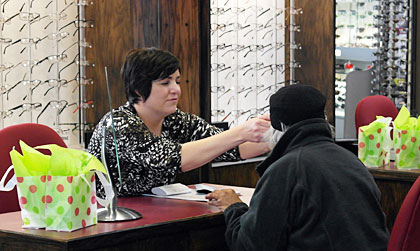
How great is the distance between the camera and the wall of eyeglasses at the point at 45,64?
13.6 ft

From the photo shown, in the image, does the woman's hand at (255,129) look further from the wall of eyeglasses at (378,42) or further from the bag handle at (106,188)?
the wall of eyeglasses at (378,42)

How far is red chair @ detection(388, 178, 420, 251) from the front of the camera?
1431 millimetres

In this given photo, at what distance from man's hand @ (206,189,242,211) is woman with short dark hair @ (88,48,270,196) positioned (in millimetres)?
270

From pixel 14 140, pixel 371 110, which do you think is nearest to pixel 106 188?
pixel 14 140

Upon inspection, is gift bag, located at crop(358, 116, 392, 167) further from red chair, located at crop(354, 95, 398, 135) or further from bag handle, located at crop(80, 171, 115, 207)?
bag handle, located at crop(80, 171, 115, 207)

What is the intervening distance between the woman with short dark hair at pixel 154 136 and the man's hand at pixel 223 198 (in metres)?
0.27

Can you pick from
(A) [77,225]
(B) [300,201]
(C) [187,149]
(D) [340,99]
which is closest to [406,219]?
(B) [300,201]

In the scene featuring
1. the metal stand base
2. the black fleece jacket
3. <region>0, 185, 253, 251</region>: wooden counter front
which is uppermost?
the black fleece jacket

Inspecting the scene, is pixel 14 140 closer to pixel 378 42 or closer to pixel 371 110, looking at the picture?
pixel 371 110

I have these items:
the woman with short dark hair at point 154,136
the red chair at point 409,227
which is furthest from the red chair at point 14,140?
the red chair at point 409,227

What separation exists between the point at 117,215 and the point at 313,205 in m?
0.68

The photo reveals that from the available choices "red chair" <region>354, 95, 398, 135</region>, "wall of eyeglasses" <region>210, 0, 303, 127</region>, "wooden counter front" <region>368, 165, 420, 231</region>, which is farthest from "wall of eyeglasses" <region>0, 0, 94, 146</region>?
"red chair" <region>354, 95, 398, 135</region>

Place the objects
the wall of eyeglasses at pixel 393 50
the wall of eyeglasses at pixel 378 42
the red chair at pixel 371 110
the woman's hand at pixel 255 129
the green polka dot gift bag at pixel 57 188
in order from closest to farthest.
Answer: the green polka dot gift bag at pixel 57 188 < the woman's hand at pixel 255 129 < the red chair at pixel 371 110 < the wall of eyeglasses at pixel 378 42 < the wall of eyeglasses at pixel 393 50

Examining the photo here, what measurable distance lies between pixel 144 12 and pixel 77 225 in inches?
106
